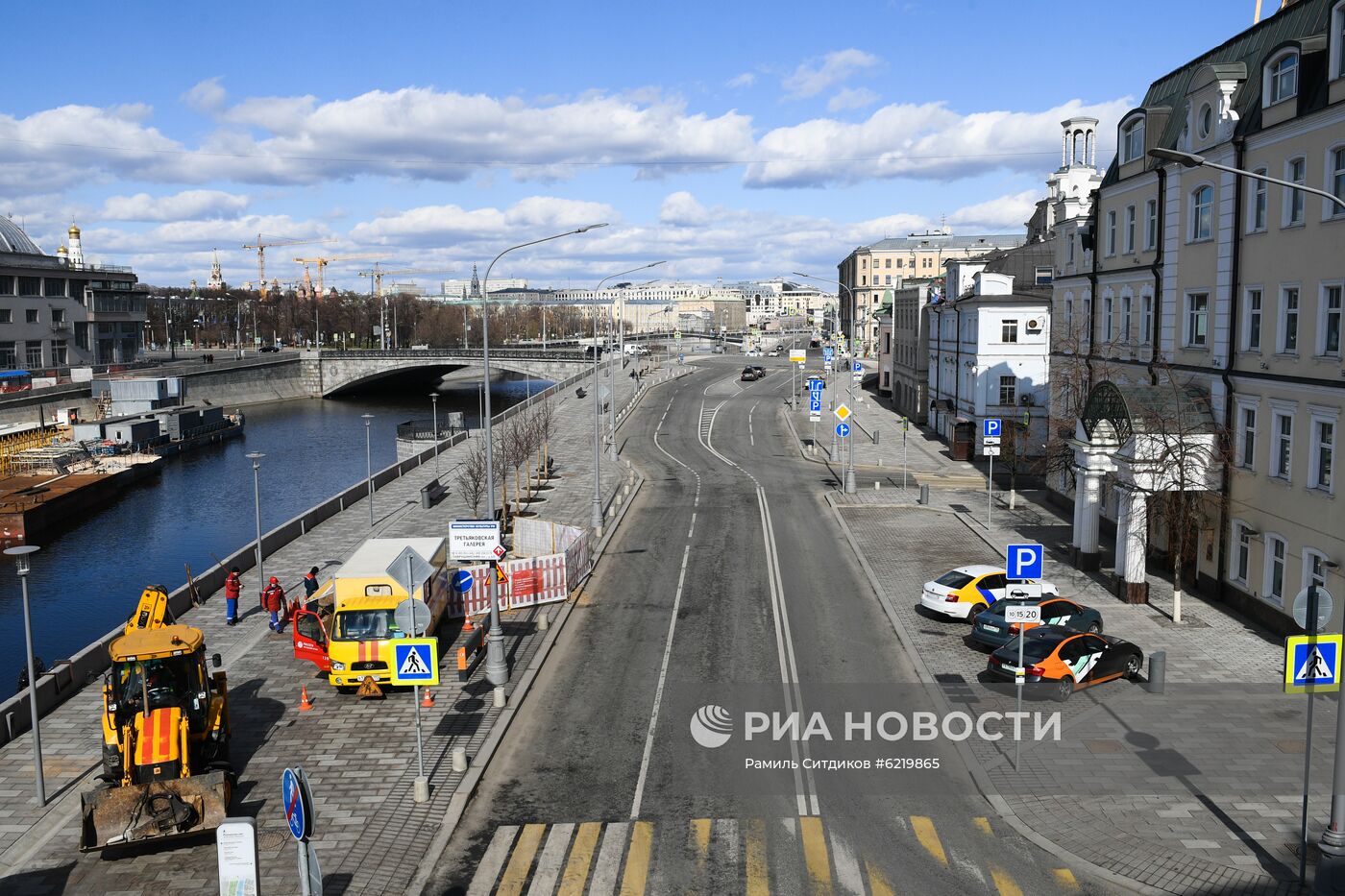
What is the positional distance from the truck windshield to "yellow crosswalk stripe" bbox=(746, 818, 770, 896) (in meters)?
8.88

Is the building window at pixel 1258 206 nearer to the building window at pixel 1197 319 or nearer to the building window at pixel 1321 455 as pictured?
the building window at pixel 1197 319

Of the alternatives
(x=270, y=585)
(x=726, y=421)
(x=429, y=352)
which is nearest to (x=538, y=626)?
(x=270, y=585)

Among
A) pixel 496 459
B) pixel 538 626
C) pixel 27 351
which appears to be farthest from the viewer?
pixel 27 351

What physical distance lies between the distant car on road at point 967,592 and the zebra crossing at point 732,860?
433 inches

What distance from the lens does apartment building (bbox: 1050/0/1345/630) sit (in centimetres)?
2330

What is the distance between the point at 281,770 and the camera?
57.1ft

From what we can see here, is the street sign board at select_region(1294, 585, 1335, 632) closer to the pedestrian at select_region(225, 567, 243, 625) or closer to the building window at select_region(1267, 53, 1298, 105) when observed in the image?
the building window at select_region(1267, 53, 1298, 105)

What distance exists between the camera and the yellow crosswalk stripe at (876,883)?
1328 centimetres

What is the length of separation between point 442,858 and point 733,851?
155 inches

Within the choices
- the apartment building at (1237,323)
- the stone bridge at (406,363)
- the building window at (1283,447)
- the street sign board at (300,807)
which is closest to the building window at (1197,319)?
the apartment building at (1237,323)

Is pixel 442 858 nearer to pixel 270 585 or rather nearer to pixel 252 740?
pixel 252 740

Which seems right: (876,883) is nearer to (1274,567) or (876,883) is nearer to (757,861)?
(757,861)

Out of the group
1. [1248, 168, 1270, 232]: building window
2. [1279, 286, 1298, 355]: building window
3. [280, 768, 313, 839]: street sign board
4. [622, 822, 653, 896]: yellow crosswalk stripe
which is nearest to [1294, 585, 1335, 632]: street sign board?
[622, 822, 653, 896]: yellow crosswalk stripe

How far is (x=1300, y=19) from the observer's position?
25.8m
